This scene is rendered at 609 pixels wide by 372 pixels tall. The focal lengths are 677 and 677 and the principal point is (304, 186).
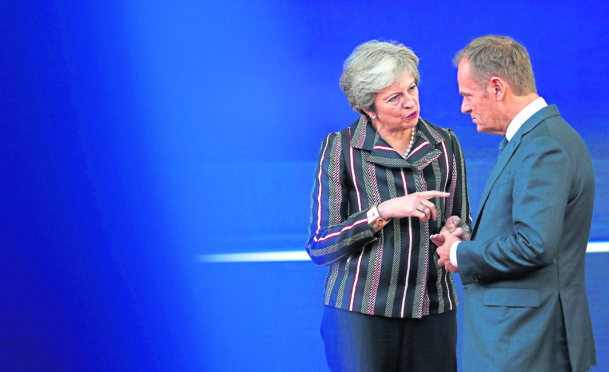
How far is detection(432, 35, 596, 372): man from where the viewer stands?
1480 mm

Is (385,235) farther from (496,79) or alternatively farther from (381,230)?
(496,79)

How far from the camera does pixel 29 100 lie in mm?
2869

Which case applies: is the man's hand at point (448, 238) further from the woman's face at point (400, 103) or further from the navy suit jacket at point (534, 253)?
the woman's face at point (400, 103)

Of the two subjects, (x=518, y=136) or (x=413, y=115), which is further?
(x=413, y=115)

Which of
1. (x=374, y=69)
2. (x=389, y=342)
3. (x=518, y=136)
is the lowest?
(x=389, y=342)

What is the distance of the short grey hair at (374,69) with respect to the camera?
1950 mm

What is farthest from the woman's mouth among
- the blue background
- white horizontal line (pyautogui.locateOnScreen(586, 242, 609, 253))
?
white horizontal line (pyautogui.locateOnScreen(586, 242, 609, 253))

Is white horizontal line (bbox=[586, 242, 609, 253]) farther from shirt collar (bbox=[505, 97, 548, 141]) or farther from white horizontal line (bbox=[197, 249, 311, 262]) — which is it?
shirt collar (bbox=[505, 97, 548, 141])

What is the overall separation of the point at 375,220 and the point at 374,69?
0.44m

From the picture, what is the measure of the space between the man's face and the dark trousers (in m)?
0.63

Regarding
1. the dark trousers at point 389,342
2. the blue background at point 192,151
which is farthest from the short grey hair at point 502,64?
the blue background at point 192,151

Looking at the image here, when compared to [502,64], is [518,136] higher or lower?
lower

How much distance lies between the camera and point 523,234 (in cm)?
146

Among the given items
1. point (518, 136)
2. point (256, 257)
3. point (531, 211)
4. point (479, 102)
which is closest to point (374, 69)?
point (479, 102)
